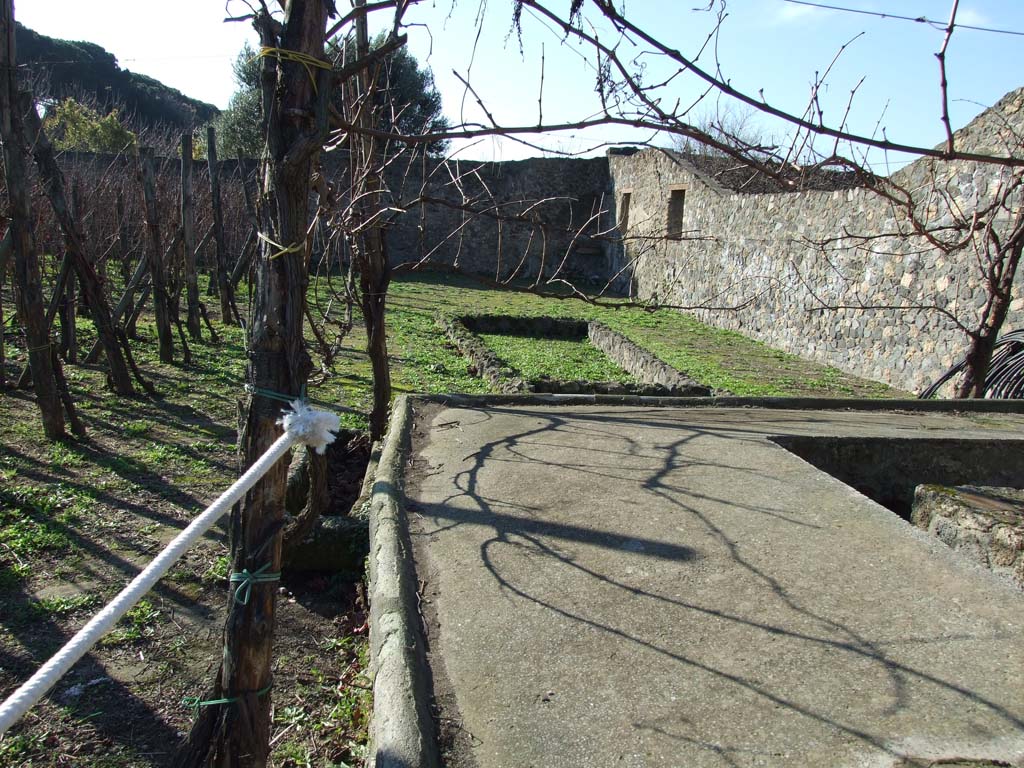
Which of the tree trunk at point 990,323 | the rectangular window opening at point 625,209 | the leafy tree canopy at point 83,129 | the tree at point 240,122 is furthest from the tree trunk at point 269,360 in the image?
the tree at point 240,122

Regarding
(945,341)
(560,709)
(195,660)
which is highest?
(945,341)

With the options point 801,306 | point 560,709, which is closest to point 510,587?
point 560,709

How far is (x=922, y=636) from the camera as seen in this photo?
2730 mm

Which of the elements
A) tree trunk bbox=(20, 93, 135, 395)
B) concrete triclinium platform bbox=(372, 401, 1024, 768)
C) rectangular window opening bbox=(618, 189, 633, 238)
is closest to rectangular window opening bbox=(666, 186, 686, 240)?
rectangular window opening bbox=(618, 189, 633, 238)

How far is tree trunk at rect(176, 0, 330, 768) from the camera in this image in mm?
2092

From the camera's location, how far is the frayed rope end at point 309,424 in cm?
209

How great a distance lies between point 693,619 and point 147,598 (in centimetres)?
247

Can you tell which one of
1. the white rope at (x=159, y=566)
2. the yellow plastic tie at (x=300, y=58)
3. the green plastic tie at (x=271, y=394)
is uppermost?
the yellow plastic tie at (x=300, y=58)

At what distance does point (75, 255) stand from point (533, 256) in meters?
16.9

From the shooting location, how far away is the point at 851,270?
9992 mm

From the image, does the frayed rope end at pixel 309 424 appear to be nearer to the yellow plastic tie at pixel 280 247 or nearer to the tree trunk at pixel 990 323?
the yellow plastic tie at pixel 280 247

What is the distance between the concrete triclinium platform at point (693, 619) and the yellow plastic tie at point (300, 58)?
5.72ft

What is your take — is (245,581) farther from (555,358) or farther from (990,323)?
(555,358)

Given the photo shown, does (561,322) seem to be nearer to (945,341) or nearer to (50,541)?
(945,341)
